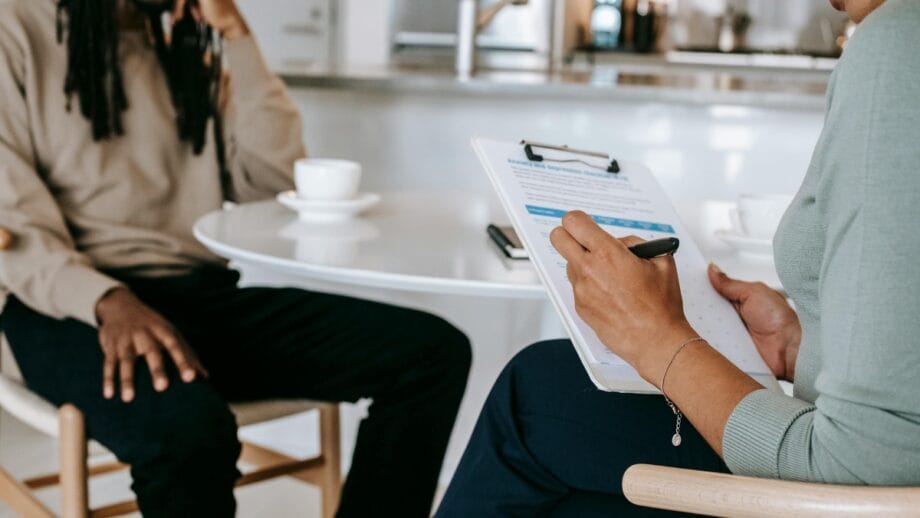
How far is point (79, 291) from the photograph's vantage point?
55.7 inches

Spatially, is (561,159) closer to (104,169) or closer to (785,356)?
(785,356)

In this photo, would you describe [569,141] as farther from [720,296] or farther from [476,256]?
[720,296]

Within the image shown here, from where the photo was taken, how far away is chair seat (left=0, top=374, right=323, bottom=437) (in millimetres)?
1396

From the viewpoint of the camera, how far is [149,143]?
1660 mm

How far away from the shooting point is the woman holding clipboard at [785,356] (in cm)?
67

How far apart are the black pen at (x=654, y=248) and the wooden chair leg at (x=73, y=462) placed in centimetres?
81

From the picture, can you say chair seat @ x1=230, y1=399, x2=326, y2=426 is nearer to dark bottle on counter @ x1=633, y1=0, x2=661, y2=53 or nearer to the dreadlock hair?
the dreadlock hair

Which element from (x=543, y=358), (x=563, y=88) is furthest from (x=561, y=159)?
(x=563, y=88)

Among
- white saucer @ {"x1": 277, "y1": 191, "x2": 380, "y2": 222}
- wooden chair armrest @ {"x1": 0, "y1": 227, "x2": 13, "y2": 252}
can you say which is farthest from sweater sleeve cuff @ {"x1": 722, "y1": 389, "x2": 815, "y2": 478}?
wooden chair armrest @ {"x1": 0, "y1": 227, "x2": 13, "y2": 252}

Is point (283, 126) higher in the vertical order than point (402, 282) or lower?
higher

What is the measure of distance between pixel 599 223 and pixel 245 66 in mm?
939

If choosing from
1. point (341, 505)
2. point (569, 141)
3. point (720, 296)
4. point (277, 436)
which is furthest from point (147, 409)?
point (569, 141)

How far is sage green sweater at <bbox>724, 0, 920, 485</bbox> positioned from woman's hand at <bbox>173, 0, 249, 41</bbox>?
125 cm

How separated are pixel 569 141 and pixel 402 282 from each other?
4.45 ft
